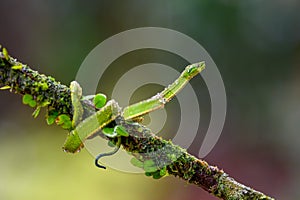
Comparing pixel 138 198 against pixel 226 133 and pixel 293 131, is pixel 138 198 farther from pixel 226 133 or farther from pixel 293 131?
pixel 293 131

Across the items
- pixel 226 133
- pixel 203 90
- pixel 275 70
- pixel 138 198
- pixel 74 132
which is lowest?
pixel 74 132

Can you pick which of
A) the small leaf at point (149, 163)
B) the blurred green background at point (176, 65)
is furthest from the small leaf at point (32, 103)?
the blurred green background at point (176, 65)

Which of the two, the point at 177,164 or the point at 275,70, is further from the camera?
the point at 275,70

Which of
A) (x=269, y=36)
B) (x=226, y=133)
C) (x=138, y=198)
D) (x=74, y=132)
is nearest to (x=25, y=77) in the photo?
(x=74, y=132)

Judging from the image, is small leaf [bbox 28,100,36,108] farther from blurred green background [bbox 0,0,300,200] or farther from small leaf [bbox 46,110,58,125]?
blurred green background [bbox 0,0,300,200]

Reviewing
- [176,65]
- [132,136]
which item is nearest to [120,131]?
[132,136]

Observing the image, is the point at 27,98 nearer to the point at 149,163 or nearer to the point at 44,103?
the point at 44,103

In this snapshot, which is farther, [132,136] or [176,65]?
[176,65]

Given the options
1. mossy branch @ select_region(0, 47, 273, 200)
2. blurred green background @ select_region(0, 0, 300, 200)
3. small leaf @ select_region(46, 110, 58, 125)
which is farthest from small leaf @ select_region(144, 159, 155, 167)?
blurred green background @ select_region(0, 0, 300, 200)
